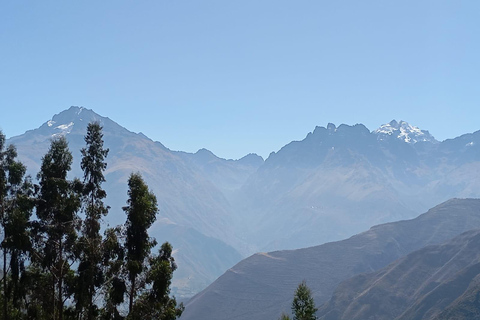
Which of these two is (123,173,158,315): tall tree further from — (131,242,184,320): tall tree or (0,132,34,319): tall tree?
(0,132,34,319): tall tree

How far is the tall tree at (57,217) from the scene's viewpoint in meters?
39.5

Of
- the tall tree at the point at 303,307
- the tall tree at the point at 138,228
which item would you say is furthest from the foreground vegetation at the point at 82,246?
the tall tree at the point at 303,307

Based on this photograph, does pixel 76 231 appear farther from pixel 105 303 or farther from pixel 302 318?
pixel 302 318

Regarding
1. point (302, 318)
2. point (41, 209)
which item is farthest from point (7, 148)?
point (302, 318)

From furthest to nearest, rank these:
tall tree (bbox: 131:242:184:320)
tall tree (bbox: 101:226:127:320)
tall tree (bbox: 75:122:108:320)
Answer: tall tree (bbox: 75:122:108:320), tall tree (bbox: 131:242:184:320), tall tree (bbox: 101:226:127:320)

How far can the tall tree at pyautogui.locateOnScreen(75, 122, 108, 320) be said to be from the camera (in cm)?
3884

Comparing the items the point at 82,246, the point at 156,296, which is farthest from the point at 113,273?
the point at 156,296

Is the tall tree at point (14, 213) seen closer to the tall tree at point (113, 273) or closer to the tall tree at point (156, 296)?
the tall tree at point (113, 273)

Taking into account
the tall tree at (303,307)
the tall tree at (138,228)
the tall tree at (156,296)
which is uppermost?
the tall tree at (138,228)

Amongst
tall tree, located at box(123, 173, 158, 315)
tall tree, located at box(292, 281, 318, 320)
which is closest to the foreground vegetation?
Answer: tall tree, located at box(123, 173, 158, 315)

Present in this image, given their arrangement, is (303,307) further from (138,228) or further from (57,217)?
(57,217)

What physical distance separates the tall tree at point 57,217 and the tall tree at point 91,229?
35.3 inches

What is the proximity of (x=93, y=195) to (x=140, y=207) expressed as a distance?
17.5ft

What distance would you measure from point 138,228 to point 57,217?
6956 millimetres
